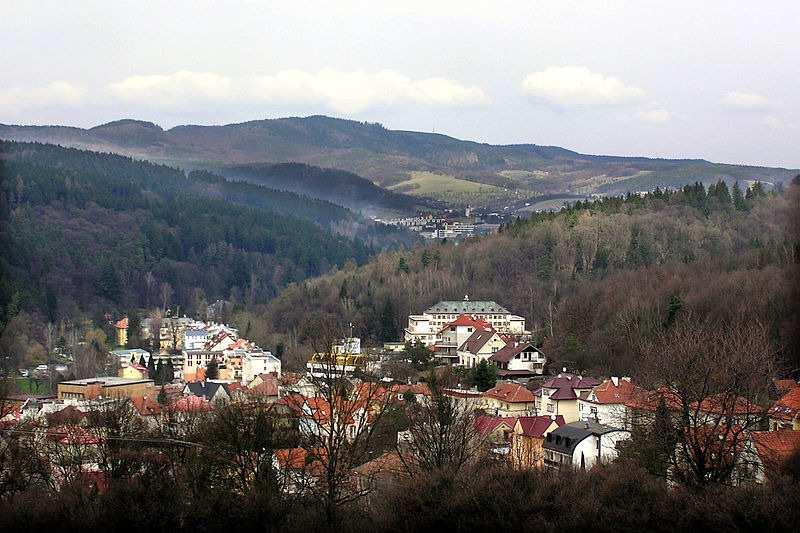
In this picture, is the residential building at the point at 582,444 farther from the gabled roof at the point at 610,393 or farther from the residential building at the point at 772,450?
the residential building at the point at 772,450

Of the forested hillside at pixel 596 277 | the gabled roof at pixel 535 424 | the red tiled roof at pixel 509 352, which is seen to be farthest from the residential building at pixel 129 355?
the gabled roof at pixel 535 424

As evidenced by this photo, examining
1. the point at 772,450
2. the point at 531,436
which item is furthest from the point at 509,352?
the point at 772,450

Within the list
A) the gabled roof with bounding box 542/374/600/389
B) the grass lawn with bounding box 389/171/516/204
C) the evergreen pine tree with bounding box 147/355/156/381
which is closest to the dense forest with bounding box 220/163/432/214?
the grass lawn with bounding box 389/171/516/204

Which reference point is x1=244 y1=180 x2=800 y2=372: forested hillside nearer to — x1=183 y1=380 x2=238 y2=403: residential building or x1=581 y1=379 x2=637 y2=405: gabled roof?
x1=581 y1=379 x2=637 y2=405: gabled roof

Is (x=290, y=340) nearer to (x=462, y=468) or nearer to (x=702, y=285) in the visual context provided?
(x=702, y=285)

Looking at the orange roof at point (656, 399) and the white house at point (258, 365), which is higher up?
the orange roof at point (656, 399)
